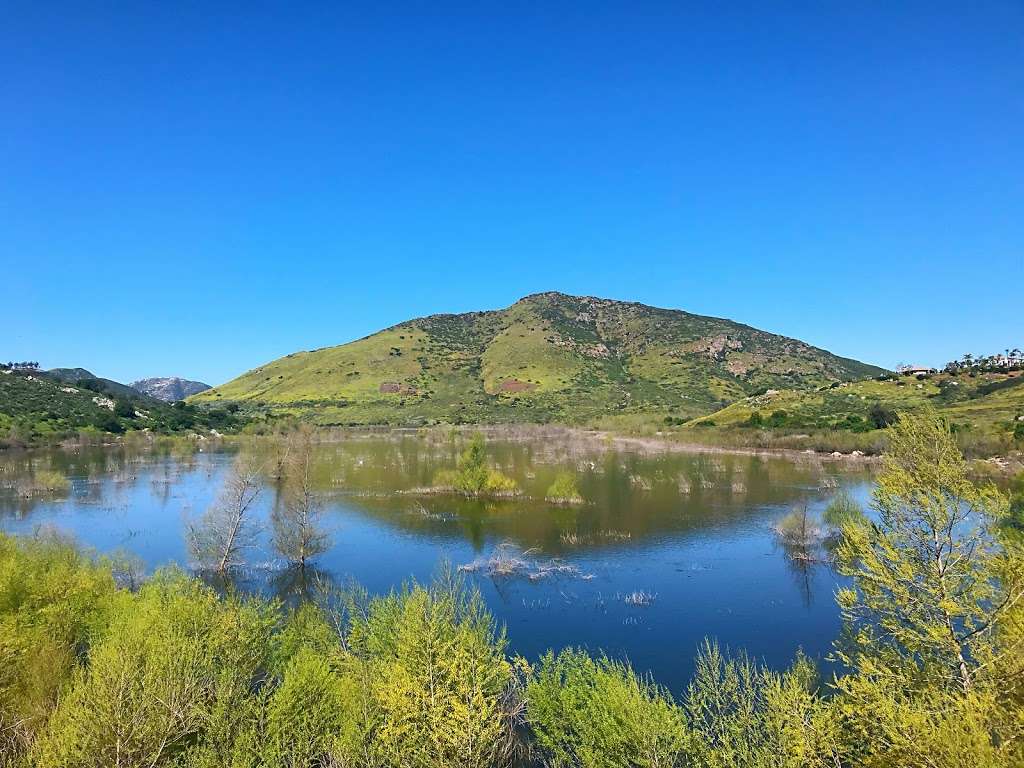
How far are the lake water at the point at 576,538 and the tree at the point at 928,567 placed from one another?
52.5ft

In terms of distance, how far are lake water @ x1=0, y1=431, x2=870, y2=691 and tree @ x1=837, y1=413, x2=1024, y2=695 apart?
16.0m

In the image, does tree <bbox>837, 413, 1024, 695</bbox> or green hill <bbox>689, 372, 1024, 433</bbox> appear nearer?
tree <bbox>837, 413, 1024, 695</bbox>

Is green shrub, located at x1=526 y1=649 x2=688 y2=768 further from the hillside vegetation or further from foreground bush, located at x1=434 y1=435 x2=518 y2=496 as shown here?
the hillside vegetation

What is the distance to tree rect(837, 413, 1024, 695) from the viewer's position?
64.9 feet

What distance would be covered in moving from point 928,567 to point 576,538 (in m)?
46.3

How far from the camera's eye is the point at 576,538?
65.6 metres

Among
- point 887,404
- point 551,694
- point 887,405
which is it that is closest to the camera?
point 551,694

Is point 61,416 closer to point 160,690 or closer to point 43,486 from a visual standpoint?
point 43,486

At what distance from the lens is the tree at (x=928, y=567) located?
64.9ft

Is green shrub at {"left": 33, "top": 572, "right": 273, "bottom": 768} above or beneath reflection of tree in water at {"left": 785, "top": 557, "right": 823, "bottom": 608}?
above

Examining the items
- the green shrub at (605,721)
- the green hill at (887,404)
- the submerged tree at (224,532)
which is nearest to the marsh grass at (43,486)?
the submerged tree at (224,532)

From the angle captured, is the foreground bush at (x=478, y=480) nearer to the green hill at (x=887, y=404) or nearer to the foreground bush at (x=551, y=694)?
the foreground bush at (x=551, y=694)

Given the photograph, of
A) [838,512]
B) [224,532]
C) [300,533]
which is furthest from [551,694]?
[838,512]

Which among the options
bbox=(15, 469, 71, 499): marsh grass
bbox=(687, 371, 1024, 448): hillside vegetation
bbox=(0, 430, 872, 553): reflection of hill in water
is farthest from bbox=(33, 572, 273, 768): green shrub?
bbox=(687, 371, 1024, 448): hillside vegetation
